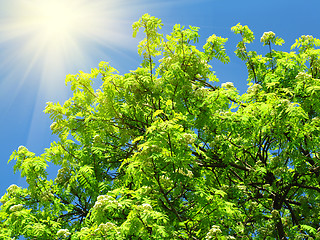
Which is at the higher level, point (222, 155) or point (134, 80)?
point (134, 80)

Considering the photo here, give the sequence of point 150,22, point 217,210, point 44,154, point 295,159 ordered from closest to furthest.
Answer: point 217,210, point 295,159, point 150,22, point 44,154

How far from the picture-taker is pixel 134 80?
1070 centimetres

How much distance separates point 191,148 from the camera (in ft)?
28.6

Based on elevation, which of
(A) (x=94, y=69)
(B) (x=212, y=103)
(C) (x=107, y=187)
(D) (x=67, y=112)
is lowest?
(C) (x=107, y=187)

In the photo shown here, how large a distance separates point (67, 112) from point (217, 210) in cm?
631

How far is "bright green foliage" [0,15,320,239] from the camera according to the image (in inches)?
352

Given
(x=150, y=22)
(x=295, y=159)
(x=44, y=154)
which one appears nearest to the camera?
(x=295, y=159)

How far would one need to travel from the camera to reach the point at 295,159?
9.67 metres

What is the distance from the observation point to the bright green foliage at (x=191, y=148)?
29.4ft

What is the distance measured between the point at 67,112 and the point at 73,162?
1.77m

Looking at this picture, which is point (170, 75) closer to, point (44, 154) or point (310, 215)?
point (44, 154)

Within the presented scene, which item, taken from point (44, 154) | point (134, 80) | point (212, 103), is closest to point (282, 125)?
point (212, 103)

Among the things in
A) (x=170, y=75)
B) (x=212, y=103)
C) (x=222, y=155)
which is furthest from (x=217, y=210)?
(x=170, y=75)

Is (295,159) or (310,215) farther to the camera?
(310,215)
